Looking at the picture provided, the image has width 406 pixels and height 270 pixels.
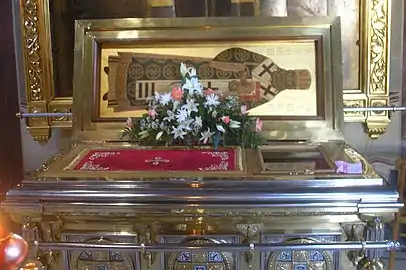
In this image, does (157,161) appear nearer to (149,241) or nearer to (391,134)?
(149,241)

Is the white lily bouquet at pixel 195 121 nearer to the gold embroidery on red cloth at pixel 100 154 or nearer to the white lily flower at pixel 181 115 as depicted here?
the white lily flower at pixel 181 115

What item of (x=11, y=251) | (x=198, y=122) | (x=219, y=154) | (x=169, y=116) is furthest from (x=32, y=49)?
(x=11, y=251)

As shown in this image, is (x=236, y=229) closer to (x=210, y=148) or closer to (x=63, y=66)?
(x=210, y=148)

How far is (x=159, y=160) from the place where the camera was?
Answer: 1.93 m

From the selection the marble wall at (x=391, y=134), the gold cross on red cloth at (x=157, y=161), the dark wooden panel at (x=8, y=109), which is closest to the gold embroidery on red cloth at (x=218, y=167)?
the gold cross on red cloth at (x=157, y=161)

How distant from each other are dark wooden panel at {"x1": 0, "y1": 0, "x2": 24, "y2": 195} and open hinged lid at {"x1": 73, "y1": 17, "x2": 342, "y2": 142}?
2.36ft

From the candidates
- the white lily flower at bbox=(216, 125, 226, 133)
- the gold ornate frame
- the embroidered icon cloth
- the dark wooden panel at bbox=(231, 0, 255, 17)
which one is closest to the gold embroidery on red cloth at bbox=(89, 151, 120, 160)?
the white lily flower at bbox=(216, 125, 226, 133)

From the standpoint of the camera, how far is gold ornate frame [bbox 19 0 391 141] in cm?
271

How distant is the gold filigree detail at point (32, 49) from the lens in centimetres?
286

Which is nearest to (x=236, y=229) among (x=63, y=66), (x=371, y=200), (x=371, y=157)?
(x=371, y=200)

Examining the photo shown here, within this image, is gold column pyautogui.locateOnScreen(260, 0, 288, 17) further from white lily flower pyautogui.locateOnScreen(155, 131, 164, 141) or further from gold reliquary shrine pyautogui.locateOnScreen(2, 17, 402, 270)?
white lily flower pyautogui.locateOnScreen(155, 131, 164, 141)

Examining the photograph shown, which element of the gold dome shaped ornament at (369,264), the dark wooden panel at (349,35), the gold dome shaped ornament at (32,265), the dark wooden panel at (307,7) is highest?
the dark wooden panel at (307,7)

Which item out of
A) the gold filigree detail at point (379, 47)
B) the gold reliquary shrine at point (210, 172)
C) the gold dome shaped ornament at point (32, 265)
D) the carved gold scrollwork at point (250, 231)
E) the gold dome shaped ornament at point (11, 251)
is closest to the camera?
the gold dome shaped ornament at point (11, 251)

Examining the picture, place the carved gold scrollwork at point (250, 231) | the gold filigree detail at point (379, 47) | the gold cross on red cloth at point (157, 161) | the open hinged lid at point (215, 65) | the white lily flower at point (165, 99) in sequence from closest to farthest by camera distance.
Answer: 1. the carved gold scrollwork at point (250, 231)
2. the gold cross on red cloth at point (157, 161)
3. the white lily flower at point (165, 99)
4. the open hinged lid at point (215, 65)
5. the gold filigree detail at point (379, 47)
